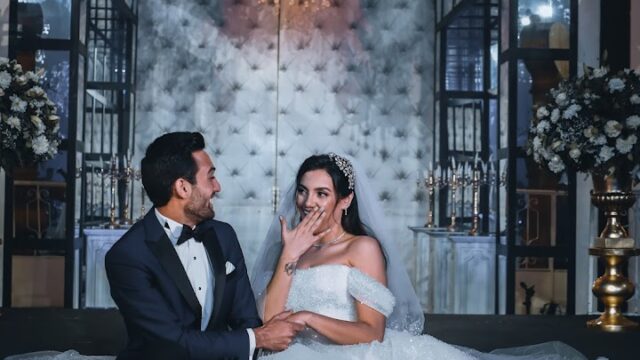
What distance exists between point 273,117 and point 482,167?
1.86 meters

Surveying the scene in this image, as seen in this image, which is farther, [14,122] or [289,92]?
[289,92]

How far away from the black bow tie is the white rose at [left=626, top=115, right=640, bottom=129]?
332cm

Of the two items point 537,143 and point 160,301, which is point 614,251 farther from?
point 160,301

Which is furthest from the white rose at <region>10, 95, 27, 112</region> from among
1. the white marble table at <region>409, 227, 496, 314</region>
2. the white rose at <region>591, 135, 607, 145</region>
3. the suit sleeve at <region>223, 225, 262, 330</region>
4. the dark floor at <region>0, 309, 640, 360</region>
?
the white marble table at <region>409, 227, 496, 314</region>

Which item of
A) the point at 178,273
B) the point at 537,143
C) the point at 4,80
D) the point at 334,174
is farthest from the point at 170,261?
the point at 537,143

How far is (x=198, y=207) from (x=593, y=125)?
330 centimetres

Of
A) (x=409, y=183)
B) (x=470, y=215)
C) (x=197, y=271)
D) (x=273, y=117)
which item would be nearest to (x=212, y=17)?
(x=273, y=117)

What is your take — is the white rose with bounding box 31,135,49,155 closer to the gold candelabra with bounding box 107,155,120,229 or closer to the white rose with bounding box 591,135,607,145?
the gold candelabra with bounding box 107,155,120,229

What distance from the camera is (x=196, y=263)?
2688 millimetres

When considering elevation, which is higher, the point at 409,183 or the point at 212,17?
the point at 212,17

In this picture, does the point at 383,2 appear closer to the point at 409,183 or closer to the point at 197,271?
the point at 409,183

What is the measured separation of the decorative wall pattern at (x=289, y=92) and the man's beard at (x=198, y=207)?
18.6 ft

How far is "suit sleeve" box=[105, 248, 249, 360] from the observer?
2551 mm

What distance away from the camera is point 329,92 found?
27.5 ft
